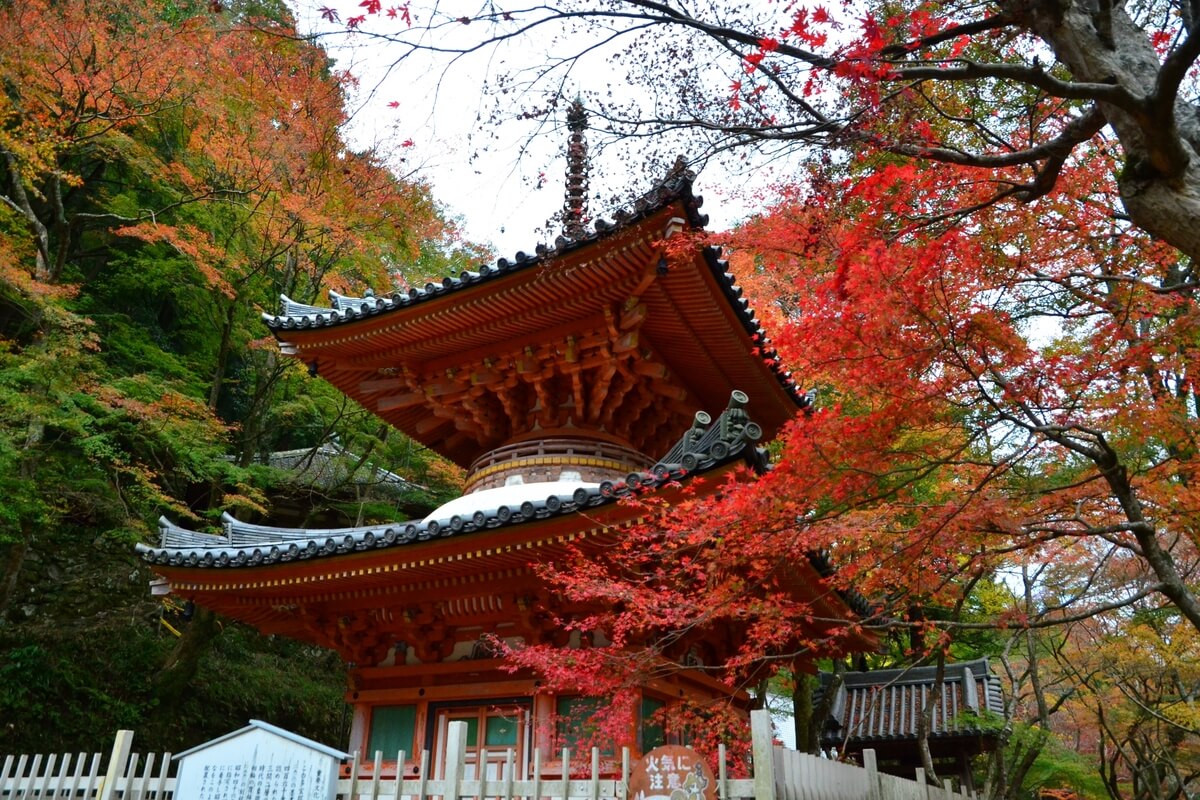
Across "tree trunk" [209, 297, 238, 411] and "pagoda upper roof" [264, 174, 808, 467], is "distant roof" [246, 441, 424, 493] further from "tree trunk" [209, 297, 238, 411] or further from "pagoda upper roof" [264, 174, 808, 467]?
"pagoda upper roof" [264, 174, 808, 467]

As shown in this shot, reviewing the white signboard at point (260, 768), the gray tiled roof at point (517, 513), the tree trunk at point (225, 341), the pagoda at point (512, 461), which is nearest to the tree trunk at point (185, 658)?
the tree trunk at point (225, 341)

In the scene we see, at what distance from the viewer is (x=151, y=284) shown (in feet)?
50.5

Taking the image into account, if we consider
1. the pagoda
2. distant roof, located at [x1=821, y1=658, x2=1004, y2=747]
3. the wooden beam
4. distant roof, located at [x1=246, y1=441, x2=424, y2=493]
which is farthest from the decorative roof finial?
distant roof, located at [x1=821, y1=658, x2=1004, y2=747]

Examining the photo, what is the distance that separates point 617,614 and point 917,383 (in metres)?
3.04

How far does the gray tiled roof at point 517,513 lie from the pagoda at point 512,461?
2cm

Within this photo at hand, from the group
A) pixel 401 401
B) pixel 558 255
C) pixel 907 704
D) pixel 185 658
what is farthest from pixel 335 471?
pixel 907 704

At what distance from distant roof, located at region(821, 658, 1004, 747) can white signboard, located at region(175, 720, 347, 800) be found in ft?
31.4

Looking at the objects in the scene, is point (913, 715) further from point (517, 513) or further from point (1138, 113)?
point (1138, 113)

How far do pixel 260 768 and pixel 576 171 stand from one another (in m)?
7.76

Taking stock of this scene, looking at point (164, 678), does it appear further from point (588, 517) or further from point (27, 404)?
point (588, 517)

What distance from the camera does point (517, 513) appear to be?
6.64 metres

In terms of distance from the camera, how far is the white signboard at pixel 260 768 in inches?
200

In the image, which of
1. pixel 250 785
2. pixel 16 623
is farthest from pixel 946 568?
pixel 16 623

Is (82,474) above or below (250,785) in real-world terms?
above
